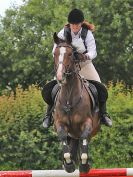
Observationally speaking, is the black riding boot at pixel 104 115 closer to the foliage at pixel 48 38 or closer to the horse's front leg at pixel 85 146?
the horse's front leg at pixel 85 146

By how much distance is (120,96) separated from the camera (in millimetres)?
23672

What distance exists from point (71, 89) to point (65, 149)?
0.99 m

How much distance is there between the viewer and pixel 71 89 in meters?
10.6

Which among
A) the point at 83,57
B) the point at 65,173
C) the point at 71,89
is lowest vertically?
the point at 65,173

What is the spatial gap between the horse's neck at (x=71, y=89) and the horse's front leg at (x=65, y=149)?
47cm

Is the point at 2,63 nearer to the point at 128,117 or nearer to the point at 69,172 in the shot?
the point at 128,117

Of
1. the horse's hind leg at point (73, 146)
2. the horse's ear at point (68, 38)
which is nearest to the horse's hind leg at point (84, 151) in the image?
the horse's hind leg at point (73, 146)

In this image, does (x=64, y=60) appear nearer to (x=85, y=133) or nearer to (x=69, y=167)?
(x=85, y=133)

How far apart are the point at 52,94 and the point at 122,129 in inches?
468

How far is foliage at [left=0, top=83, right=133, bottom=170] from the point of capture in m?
22.1

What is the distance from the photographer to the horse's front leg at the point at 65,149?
408 inches

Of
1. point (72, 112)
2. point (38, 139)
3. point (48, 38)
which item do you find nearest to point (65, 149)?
point (72, 112)

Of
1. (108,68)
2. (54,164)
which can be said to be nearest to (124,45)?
(108,68)

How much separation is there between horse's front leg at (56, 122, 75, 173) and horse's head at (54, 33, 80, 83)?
2.84 ft
